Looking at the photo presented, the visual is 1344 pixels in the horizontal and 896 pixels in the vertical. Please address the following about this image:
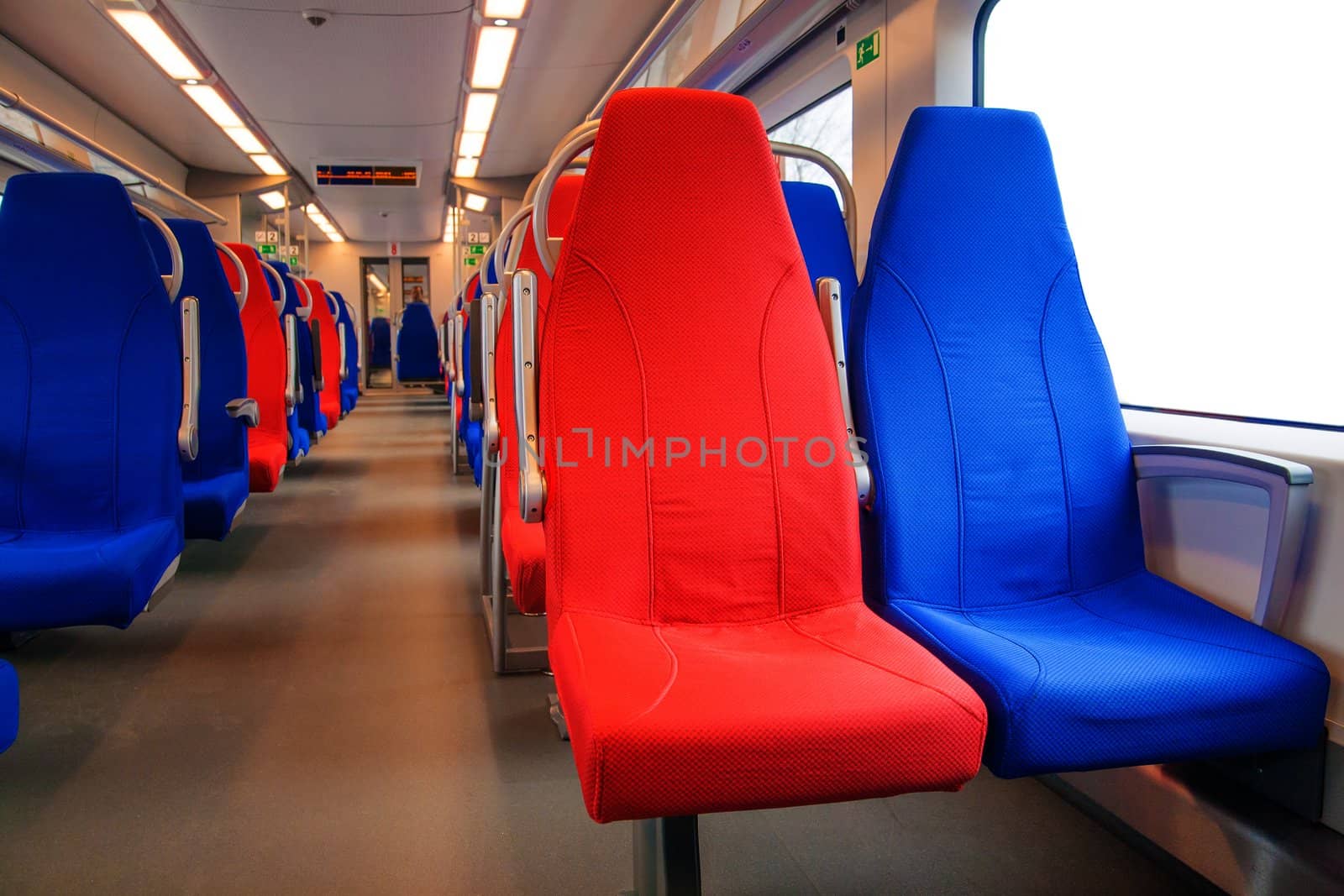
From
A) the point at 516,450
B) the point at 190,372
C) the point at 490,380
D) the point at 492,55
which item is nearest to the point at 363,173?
the point at 492,55

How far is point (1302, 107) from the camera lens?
1947mm

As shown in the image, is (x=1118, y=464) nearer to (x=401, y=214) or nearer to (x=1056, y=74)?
(x=1056, y=74)

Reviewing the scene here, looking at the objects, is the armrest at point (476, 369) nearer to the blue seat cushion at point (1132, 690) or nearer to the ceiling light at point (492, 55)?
the blue seat cushion at point (1132, 690)

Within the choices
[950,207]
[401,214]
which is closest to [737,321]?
[950,207]

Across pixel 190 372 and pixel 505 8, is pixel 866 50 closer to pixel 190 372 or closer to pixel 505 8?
pixel 190 372

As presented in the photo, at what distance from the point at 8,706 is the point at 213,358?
2565 millimetres

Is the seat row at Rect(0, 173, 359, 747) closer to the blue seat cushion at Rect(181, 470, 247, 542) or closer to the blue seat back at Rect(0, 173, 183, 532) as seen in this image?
the blue seat back at Rect(0, 173, 183, 532)

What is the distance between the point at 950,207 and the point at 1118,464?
1.99ft

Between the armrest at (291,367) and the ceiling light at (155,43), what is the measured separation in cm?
283

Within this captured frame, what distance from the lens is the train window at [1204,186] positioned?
6.28 ft

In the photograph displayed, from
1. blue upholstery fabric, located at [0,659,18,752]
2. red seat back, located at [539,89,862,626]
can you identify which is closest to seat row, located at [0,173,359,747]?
blue upholstery fabric, located at [0,659,18,752]

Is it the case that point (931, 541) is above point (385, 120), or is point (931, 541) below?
below

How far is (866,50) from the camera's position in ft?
10.8

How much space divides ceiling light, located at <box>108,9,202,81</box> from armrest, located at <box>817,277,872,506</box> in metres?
6.20
